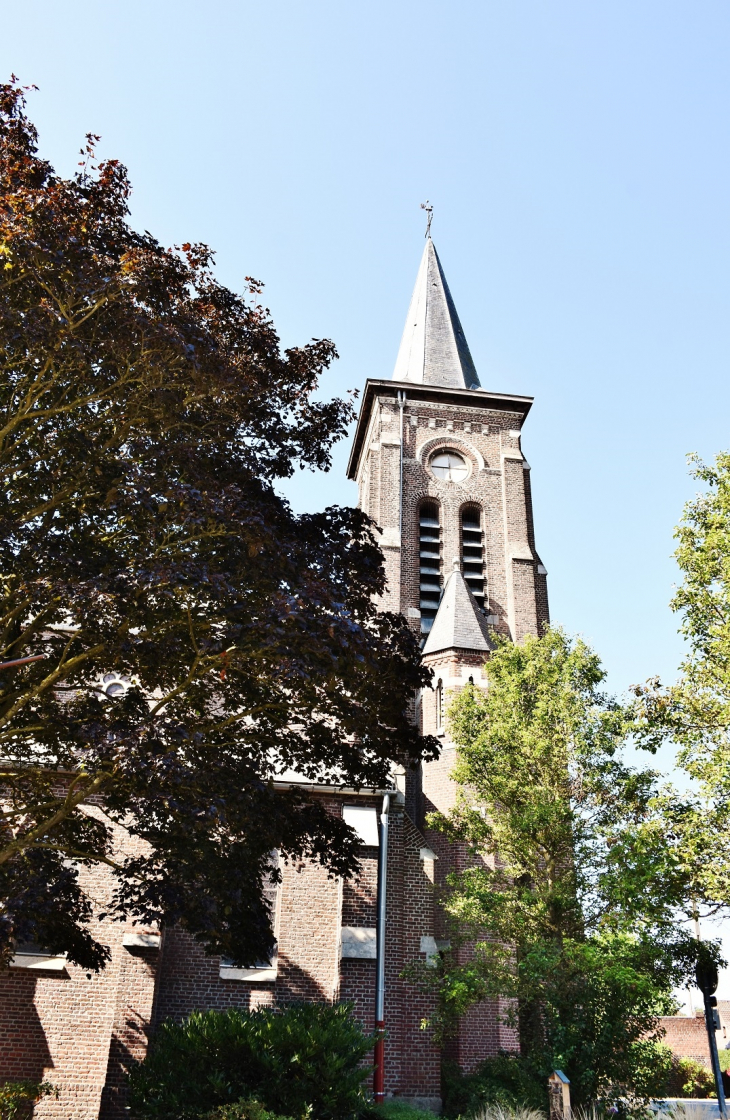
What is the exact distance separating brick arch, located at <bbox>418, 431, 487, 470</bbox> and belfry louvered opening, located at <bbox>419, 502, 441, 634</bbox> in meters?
2.27

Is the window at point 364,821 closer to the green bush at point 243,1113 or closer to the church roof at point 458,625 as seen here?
the church roof at point 458,625

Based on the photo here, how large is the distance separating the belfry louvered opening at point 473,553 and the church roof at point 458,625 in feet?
6.75

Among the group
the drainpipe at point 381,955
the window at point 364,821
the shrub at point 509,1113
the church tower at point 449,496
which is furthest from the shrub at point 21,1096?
the church tower at point 449,496

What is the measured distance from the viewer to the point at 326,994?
17578 millimetres

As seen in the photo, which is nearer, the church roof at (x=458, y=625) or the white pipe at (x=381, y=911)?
the white pipe at (x=381, y=911)

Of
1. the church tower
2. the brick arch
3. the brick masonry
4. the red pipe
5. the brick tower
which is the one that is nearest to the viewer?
the brick masonry

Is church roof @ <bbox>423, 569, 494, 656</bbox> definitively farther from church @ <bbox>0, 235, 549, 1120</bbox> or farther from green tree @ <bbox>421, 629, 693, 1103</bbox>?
green tree @ <bbox>421, 629, 693, 1103</bbox>

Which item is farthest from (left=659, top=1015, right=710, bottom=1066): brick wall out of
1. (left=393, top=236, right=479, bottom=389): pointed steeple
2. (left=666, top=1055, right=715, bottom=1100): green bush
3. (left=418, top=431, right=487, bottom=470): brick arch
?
(left=393, top=236, right=479, bottom=389): pointed steeple

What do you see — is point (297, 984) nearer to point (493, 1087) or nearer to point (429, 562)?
point (493, 1087)

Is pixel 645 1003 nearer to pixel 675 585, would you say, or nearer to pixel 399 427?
pixel 675 585

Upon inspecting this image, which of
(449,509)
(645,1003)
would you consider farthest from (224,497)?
(449,509)

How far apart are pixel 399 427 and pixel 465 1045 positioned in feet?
65.6

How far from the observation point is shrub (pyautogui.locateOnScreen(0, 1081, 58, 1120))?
12.4 m

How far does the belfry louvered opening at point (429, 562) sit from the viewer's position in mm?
28734
